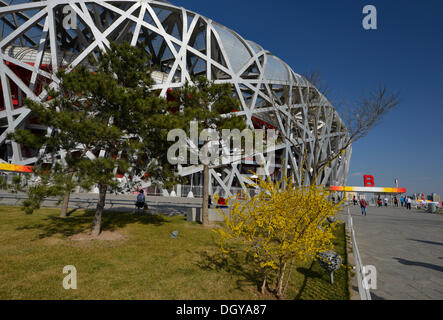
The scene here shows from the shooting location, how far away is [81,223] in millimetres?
9820

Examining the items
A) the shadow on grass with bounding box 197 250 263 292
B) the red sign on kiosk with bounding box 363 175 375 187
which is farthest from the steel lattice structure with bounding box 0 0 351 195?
the red sign on kiosk with bounding box 363 175 375 187

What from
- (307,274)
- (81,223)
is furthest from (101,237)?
(307,274)

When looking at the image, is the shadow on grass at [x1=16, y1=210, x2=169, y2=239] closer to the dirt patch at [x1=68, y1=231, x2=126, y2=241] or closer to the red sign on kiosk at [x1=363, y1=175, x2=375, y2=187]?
the dirt patch at [x1=68, y1=231, x2=126, y2=241]

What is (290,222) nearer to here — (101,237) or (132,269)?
(132,269)

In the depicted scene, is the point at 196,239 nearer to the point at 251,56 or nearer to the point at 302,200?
the point at 302,200

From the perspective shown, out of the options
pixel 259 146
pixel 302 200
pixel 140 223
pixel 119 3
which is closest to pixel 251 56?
pixel 119 3

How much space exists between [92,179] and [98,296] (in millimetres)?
3576

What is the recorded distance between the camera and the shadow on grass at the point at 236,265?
5211 millimetres

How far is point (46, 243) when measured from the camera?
7113 millimetres

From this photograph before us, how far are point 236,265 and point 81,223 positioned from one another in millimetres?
7702

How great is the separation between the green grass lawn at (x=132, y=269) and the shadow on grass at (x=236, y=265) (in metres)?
0.02

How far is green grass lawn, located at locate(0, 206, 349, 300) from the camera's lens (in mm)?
4426
